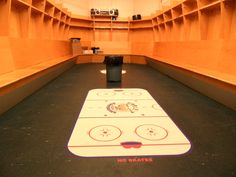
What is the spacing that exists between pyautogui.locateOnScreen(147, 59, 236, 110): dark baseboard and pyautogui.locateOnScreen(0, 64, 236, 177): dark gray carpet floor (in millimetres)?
93

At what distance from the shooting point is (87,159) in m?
0.94

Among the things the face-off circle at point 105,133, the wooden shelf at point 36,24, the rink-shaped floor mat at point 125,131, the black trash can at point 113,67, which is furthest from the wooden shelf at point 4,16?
the face-off circle at point 105,133

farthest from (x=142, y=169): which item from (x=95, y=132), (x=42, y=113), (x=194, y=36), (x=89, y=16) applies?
(x=89, y=16)

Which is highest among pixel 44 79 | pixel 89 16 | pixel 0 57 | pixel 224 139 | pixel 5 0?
pixel 89 16

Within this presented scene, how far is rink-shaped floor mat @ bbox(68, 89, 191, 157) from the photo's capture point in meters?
1.02

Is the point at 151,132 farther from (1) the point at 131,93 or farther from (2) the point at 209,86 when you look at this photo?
(2) the point at 209,86

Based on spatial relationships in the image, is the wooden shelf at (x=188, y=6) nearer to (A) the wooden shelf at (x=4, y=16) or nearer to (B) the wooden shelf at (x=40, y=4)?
(B) the wooden shelf at (x=40, y=4)

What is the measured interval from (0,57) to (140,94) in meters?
1.58

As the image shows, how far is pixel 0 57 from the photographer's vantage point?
197 centimetres

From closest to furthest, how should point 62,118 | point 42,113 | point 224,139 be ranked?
point 224,139 < point 62,118 < point 42,113

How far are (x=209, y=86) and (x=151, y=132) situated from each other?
1250mm

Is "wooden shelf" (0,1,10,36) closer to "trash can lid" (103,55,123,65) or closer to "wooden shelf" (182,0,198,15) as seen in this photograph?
"trash can lid" (103,55,123,65)

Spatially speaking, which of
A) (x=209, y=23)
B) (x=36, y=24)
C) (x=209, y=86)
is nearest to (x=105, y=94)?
(x=209, y=86)

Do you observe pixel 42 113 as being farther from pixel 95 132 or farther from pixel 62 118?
pixel 95 132
